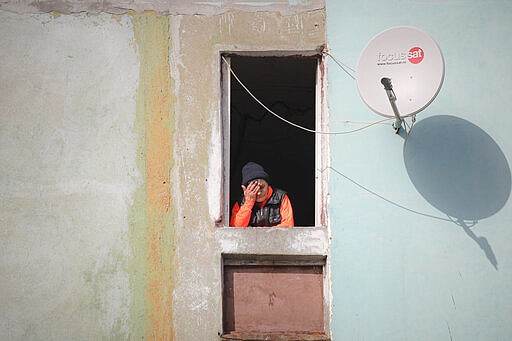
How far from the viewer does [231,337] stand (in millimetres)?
5559

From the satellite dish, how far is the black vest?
135 cm

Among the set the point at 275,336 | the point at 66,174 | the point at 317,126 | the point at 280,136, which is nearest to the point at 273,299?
the point at 275,336

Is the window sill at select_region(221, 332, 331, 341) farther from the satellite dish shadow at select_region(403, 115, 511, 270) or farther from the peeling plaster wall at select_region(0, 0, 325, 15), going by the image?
the peeling plaster wall at select_region(0, 0, 325, 15)

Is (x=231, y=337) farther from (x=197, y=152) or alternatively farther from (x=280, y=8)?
(x=280, y=8)

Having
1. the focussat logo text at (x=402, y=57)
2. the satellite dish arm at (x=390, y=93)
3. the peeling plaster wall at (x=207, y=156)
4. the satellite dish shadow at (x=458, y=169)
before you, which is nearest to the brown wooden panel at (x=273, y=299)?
the peeling plaster wall at (x=207, y=156)

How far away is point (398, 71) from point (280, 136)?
4261 mm

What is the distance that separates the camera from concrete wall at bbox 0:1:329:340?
18.4 feet

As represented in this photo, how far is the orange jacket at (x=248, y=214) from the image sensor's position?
5793mm

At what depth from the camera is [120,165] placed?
5.75 metres

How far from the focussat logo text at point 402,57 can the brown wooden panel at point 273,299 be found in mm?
1864

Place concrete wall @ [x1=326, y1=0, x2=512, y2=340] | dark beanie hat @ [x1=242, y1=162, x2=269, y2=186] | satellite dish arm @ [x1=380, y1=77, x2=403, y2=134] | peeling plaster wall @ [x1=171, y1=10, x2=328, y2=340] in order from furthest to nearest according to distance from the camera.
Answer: dark beanie hat @ [x1=242, y1=162, x2=269, y2=186], peeling plaster wall @ [x1=171, y1=10, x2=328, y2=340], concrete wall @ [x1=326, y1=0, x2=512, y2=340], satellite dish arm @ [x1=380, y1=77, x2=403, y2=134]

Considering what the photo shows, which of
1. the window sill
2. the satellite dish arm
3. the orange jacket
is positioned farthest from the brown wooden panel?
the satellite dish arm

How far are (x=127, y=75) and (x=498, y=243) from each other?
3.50 meters

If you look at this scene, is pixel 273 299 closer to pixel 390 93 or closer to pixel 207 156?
pixel 207 156
